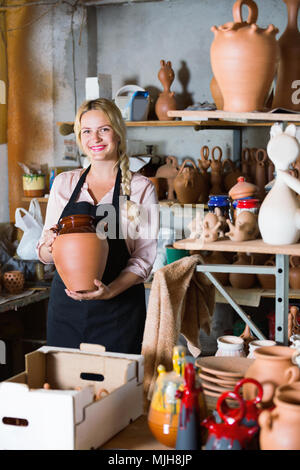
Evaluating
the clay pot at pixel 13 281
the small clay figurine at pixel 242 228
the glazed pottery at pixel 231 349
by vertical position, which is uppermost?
the small clay figurine at pixel 242 228

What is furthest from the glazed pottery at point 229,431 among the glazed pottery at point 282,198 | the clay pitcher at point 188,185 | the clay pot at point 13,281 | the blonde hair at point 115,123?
the clay pot at point 13,281

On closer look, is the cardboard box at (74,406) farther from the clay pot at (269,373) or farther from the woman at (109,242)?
the woman at (109,242)

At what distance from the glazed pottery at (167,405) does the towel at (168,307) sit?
1.36 feet

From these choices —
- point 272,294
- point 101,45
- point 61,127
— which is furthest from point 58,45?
point 272,294

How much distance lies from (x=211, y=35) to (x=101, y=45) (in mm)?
841

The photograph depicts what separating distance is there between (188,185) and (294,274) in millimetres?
867

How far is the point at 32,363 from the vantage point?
1.73 m

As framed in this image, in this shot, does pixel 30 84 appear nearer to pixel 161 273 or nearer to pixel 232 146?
pixel 232 146

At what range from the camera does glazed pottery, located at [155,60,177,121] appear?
167 inches

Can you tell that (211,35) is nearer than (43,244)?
No

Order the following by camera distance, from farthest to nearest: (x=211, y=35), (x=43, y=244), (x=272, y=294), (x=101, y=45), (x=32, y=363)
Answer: (x=101, y=45) → (x=211, y=35) → (x=272, y=294) → (x=43, y=244) → (x=32, y=363)

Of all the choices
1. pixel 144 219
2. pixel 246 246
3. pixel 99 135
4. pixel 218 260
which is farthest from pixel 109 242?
pixel 218 260

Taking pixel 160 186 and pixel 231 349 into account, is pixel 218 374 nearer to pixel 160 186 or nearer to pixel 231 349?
pixel 231 349

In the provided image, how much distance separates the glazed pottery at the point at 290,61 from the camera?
2043mm
